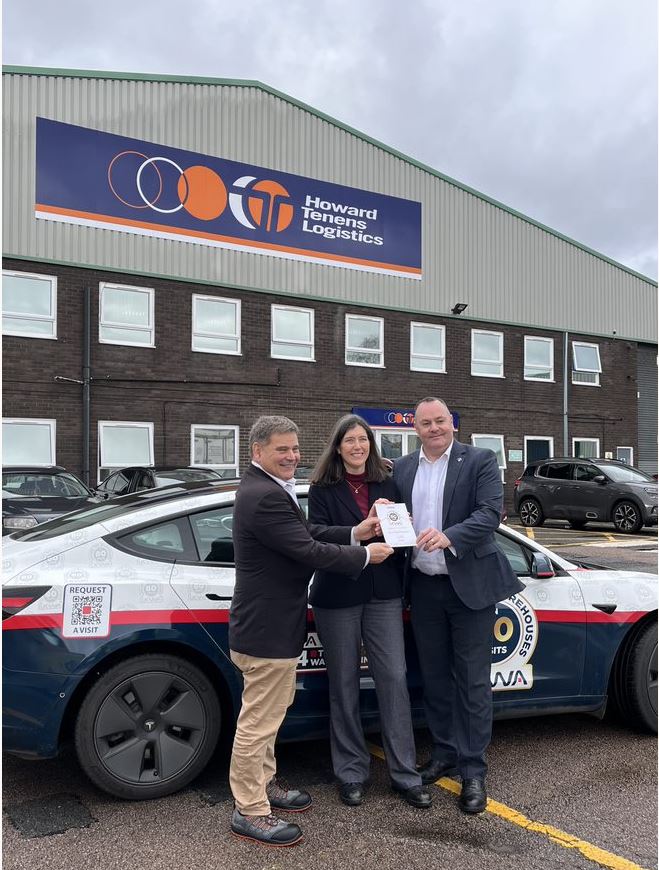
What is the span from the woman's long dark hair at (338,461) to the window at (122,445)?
46.4ft

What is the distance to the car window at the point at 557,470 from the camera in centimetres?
1825

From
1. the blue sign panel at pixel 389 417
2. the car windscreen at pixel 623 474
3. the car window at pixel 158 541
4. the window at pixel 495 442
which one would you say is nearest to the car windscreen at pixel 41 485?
the car window at pixel 158 541

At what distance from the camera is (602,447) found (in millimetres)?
24844

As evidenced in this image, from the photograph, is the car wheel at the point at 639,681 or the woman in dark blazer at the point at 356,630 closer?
the woman in dark blazer at the point at 356,630

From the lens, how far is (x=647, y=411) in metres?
26.3

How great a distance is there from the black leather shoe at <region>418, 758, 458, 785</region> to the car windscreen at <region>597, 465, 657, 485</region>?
46.5ft

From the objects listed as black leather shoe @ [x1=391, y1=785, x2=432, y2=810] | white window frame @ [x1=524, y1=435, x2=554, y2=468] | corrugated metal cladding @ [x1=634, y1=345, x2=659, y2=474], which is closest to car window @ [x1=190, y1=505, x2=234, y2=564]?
black leather shoe @ [x1=391, y1=785, x2=432, y2=810]

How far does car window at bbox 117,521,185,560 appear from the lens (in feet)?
12.5

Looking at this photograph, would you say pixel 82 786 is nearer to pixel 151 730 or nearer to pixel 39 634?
pixel 151 730

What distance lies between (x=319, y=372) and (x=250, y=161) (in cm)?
566

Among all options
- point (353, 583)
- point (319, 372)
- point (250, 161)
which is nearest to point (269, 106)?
point (250, 161)

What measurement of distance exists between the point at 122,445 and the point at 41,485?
19.0 ft

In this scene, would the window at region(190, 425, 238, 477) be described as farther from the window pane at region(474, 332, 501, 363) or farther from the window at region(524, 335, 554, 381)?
the window at region(524, 335, 554, 381)

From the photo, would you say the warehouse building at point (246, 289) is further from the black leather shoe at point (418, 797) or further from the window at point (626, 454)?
the black leather shoe at point (418, 797)
